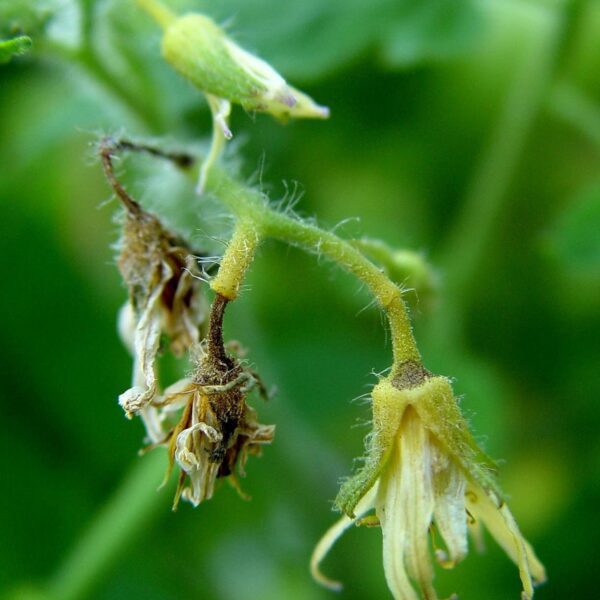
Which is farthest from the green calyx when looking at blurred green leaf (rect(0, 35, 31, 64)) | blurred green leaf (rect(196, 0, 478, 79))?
blurred green leaf (rect(196, 0, 478, 79))

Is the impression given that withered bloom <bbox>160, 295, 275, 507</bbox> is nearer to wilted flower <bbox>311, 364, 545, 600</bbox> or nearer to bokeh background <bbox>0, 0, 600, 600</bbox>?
wilted flower <bbox>311, 364, 545, 600</bbox>

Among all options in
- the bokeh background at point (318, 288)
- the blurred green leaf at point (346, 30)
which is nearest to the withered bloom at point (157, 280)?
the bokeh background at point (318, 288)

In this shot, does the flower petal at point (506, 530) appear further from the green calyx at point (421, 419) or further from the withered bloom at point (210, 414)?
the withered bloom at point (210, 414)

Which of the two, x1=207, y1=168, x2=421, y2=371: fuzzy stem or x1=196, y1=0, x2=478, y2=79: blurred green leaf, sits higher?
x1=196, y1=0, x2=478, y2=79: blurred green leaf

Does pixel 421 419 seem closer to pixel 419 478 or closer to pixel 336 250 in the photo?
pixel 419 478

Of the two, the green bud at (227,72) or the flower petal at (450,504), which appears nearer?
the flower petal at (450,504)

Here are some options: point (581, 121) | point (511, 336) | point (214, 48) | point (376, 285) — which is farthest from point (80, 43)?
point (511, 336)
